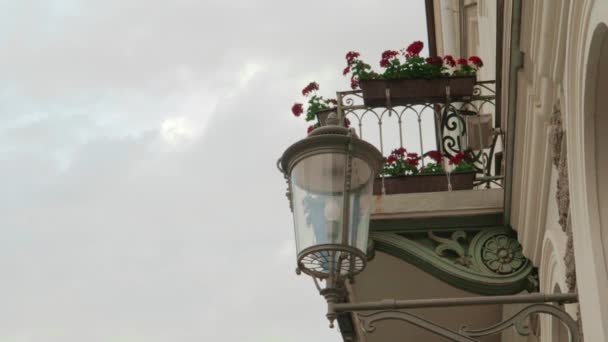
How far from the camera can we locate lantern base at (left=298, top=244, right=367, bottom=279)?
200 inches

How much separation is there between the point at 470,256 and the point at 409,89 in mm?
1422

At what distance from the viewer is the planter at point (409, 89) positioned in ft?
26.2

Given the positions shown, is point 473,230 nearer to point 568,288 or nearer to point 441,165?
point 441,165

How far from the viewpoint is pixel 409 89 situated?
26.4 ft

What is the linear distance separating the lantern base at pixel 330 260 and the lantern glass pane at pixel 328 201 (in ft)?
0.09

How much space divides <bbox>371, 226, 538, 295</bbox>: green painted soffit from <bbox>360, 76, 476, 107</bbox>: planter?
3.67 ft

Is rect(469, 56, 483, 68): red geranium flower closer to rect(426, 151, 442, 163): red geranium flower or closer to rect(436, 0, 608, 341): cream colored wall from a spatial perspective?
rect(426, 151, 442, 163): red geranium flower

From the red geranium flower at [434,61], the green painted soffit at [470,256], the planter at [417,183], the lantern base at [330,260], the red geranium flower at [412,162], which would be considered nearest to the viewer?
the lantern base at [330,260]

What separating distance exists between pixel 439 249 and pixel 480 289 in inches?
15.6

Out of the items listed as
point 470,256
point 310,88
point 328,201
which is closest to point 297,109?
point 310,88

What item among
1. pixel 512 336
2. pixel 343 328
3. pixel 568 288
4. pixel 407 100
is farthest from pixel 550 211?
pixel 512 336

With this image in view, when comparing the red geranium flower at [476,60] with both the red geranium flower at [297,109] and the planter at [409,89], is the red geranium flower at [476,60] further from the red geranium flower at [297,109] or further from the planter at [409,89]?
the red geranium flower at [297,109]

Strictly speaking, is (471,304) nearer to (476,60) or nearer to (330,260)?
(330,260)

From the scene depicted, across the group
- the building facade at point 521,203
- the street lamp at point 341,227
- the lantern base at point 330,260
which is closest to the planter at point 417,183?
the building facade at point 521,203
